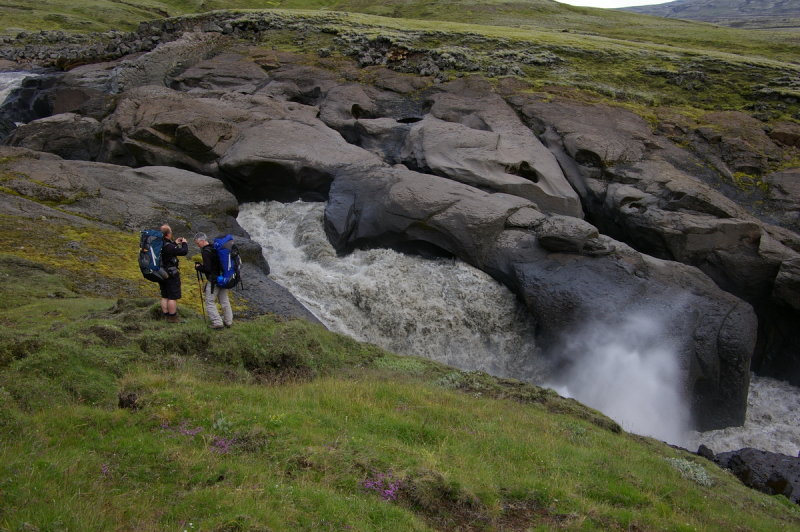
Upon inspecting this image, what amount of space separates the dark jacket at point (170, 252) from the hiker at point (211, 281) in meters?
0.67

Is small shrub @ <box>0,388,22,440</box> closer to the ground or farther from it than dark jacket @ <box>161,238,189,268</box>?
closer to the ground

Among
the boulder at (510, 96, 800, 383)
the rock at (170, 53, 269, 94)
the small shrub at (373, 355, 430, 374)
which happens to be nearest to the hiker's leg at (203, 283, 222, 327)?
the small shrub at (373, 355, 430, 374)

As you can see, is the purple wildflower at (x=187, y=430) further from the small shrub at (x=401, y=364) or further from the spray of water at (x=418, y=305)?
the spray of water at (x=418, y=305)

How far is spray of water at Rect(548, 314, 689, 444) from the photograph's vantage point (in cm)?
2492

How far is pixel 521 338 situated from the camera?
1091 inches

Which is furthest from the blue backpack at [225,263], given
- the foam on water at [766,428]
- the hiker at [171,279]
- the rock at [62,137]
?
the rock at [62,137]

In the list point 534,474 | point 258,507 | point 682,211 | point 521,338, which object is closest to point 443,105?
point 682,211

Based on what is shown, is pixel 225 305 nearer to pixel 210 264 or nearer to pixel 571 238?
pixel 210 264

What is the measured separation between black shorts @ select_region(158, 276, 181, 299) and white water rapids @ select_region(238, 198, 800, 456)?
408 inches

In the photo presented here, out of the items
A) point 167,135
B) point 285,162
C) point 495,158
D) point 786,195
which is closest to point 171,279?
point 285,162

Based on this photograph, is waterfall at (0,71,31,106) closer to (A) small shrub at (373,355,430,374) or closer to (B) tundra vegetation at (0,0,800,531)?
(B) tundra vegetation at (0,0,800,531)

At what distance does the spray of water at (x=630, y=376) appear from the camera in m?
24.9

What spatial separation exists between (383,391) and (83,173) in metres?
22.4

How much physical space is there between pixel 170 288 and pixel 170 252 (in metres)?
0.94
